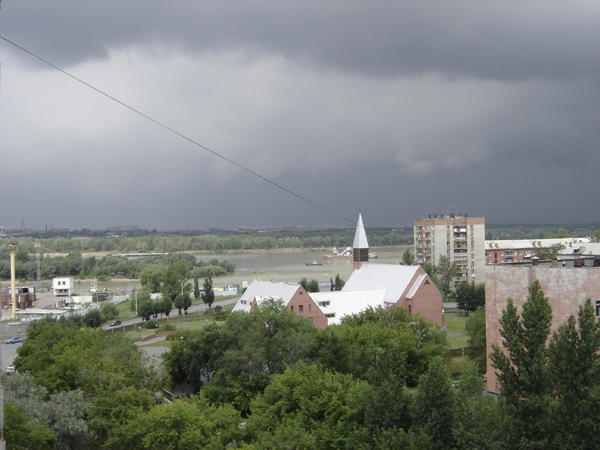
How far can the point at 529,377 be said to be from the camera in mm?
11773

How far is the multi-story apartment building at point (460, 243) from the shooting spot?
6525cm

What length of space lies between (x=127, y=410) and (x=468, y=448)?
11.0 metres

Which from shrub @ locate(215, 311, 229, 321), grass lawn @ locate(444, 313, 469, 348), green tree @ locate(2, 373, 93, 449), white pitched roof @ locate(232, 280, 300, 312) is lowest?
grass lawn @ locate(444, 313, 469, 348)

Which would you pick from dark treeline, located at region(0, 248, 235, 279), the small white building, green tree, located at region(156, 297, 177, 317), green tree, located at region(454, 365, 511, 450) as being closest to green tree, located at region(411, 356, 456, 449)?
green tree, located at region(454, 365, 511, 450)

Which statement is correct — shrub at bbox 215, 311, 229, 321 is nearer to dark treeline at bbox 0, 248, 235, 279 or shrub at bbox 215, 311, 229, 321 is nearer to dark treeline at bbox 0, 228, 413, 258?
dark treeline at bbox 0, 248, 235, 279

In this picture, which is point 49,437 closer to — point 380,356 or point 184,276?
point 380,356

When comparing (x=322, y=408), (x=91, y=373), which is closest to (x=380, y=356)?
(x=322, y=408)

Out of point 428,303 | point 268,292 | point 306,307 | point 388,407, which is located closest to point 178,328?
point 268,292

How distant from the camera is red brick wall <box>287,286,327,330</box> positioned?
3388 cm

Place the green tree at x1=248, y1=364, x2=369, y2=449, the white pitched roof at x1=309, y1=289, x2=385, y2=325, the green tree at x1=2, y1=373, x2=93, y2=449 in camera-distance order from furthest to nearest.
Result: the white pitched roof at x1=309, y1=289, x2=385, y2=325 → the green tree at x1=2, y1=373, x2=93, y2=449 → the green tree at x1=248, y1=364, x2=369, y2=449

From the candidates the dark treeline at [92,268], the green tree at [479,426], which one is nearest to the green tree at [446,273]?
the dark treeline at [92,268]

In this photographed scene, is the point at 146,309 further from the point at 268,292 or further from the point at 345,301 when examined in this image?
the point at 345,301

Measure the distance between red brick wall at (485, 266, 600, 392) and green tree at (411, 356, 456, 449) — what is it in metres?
5.27

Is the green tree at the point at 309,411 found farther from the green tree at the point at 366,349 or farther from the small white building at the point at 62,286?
the small white building at the point at 62,286
